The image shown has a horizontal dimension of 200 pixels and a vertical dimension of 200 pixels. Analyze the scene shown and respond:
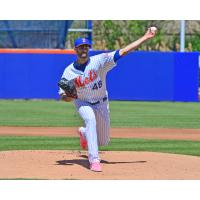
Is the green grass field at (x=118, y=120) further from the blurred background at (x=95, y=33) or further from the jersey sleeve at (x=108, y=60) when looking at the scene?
the blurred background at (x=95, y=33)

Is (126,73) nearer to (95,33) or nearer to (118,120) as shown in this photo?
(118,120)

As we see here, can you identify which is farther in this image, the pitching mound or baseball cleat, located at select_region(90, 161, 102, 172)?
baseball cleat, located at select_region(90, 161, 102, 172)

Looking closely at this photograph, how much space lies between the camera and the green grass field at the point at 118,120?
1142 cm

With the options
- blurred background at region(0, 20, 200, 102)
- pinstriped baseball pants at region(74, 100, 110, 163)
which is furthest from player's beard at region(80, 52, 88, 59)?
blurred background at region(0, 20, 200, 102)

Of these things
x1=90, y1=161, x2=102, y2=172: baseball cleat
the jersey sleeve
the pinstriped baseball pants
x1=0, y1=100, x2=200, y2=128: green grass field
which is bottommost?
x1=90, y1=161, x2=102, y2=172: baseball cleat

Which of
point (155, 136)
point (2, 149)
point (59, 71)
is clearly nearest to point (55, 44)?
point (59, 71)

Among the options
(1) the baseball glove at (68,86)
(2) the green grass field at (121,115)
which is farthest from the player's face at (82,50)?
(2) the green grass field at (121,115)

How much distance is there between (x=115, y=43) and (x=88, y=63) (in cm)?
2826

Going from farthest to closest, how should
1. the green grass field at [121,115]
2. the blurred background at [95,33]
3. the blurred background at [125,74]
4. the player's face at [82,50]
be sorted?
the blurred background at [95,33], the blurred background at [125,74], the green grass field at [121,115], the player's face at [82,50]

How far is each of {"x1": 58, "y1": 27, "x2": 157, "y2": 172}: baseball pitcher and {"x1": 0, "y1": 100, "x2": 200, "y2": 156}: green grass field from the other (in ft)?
8.62

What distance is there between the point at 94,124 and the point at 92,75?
0.59m

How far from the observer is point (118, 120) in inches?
683

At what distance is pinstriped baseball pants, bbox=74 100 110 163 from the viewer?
8242mm

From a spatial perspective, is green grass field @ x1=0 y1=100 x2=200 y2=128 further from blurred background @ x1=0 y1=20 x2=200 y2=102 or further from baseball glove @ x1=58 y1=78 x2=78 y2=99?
baseball glove @ x1=58 y1=78 x2=78 y2=99
